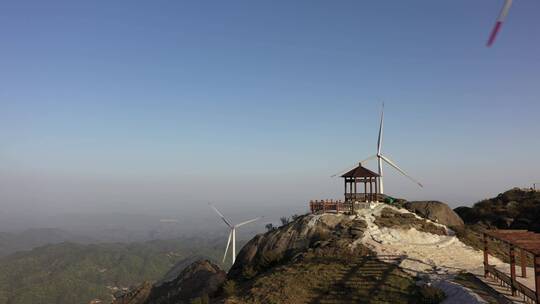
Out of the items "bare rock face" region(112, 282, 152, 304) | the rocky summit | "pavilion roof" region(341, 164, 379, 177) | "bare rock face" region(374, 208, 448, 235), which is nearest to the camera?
the rocky summit

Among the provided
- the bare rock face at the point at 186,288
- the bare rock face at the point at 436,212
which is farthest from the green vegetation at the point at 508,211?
the bare rock face at the point at 186,288

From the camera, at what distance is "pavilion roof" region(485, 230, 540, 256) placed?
2239 cm

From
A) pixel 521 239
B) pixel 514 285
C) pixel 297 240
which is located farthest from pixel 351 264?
pixel 521 239

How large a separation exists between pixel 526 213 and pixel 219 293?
43.9 meters

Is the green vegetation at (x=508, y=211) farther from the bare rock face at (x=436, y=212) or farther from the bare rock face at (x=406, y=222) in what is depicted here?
the bare rock face at (x=406, y=222)

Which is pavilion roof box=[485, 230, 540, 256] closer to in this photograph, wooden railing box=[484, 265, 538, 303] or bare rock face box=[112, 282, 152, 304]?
wooden railing box=[484, 265, 538, 303]

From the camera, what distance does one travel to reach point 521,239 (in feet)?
80.0

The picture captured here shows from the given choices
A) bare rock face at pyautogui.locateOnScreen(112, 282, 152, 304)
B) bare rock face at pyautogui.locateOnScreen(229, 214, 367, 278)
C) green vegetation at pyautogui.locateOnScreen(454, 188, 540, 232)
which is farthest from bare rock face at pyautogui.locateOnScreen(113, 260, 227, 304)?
green vegetation at pyautogui.locateOnScreen(454, 188, 540, 232)

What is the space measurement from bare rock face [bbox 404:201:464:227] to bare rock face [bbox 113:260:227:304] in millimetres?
24896

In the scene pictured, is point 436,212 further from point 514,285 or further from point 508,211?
point 514,285

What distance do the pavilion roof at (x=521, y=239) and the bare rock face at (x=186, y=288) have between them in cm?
2551

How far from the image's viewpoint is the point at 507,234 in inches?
1025

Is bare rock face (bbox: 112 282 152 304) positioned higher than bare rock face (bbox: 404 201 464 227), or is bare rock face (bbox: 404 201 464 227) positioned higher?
bare rock face (bbox: 404 201 464 227)

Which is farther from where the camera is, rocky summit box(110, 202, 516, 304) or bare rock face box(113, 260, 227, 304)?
bare rock face box(113, 260, 227, 304)
